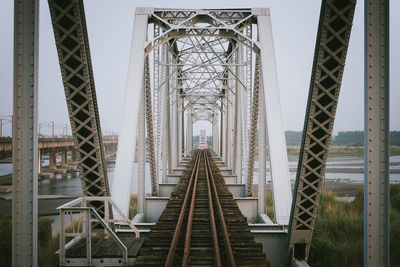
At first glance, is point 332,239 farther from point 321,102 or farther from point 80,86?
point 80,86

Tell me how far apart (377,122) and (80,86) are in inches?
161

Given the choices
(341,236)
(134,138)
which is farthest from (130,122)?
(341,236)

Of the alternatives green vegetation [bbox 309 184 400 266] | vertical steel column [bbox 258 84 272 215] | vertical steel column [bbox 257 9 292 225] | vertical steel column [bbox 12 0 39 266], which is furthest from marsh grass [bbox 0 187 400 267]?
vertical steel column [bbox 12 0 39 266]

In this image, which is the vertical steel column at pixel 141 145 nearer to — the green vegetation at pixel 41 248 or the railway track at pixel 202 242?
the railway track at pixel 202 242

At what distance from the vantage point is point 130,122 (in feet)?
27.0

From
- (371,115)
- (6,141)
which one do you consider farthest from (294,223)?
(6,141)

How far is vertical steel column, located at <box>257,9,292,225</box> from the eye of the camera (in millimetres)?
7293

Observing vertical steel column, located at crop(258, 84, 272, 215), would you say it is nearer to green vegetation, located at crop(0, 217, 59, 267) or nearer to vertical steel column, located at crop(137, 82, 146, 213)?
vertical steel column, located at crop(137, 82, 146, 213)

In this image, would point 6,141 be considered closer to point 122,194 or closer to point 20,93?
point 122,194

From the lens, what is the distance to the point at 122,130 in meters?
8.11

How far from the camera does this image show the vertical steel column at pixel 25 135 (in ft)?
10.7

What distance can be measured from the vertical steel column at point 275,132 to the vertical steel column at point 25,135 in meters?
5.49

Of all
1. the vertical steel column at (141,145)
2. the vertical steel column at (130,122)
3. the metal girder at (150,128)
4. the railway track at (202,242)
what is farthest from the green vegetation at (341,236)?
the metal girder at (150,128)

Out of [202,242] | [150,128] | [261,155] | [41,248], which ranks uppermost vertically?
[150,128]
